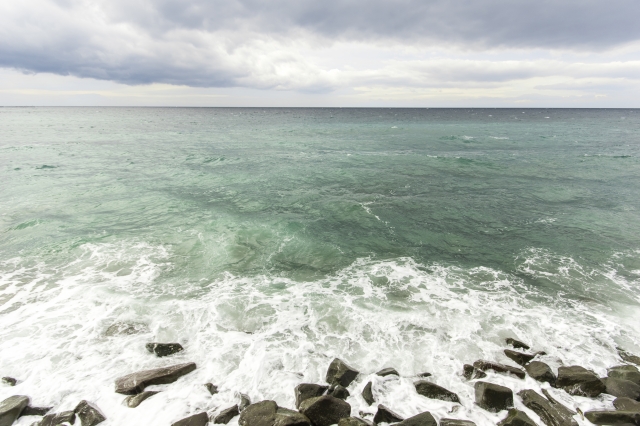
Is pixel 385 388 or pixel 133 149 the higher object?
pixel 133 149

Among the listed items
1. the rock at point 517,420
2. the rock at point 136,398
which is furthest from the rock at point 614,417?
the rock at point 136,398

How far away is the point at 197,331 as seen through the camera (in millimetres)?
10234

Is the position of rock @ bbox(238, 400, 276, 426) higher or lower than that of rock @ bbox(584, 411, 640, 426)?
lower

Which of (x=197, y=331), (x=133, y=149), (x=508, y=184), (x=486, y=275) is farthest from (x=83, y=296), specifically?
(x=133, y=149)

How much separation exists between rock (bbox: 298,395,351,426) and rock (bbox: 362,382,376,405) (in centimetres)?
56

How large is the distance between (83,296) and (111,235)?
621 centimetres

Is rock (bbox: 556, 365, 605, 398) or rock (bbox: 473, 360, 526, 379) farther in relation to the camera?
rock (bbox: 473, 360, 526, 379)

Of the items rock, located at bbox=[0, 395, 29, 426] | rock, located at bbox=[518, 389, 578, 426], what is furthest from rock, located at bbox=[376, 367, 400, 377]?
rock, located at bbox=[0, 395, 29, 426]

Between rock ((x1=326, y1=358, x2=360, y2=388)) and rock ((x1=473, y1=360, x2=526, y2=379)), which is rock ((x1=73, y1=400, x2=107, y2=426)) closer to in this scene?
rock ((x1=326, y1=358, x2=360, y2=388))

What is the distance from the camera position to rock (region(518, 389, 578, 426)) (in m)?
7.11

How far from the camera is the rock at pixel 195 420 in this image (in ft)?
22.8

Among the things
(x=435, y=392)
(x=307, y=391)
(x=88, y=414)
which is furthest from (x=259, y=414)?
(x=435, y=392)

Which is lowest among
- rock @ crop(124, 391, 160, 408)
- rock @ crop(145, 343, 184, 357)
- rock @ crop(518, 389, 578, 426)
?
rock @ crop(124, 391, 160, 408)

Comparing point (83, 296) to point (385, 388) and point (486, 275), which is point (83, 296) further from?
point (486, 275)
